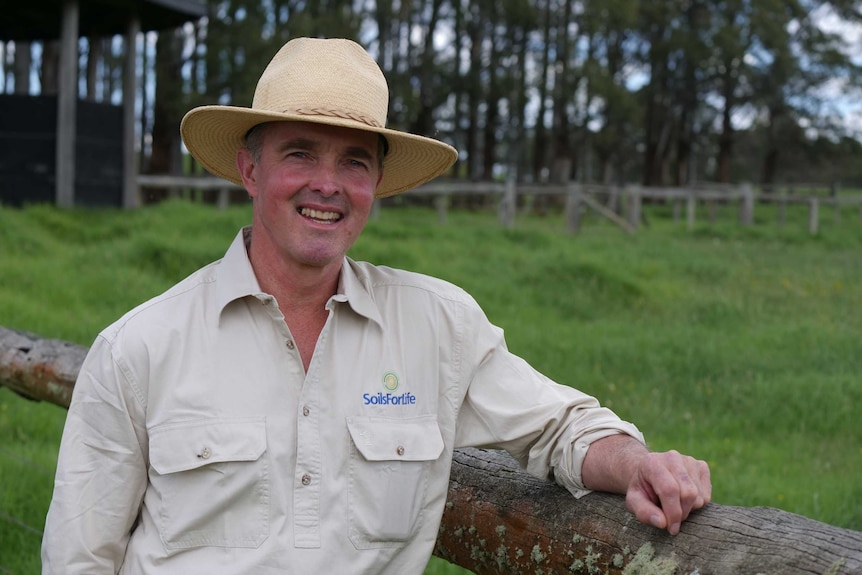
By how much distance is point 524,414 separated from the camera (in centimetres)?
217

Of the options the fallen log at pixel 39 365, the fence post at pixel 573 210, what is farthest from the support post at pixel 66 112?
the fallen log at pixel 39 365

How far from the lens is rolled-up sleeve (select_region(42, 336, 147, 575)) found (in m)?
2.01

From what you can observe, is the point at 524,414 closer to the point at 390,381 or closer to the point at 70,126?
the point at 390,381

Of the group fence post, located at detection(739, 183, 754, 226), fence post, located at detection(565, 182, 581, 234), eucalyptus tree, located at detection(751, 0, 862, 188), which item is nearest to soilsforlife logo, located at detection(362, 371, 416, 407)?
fence post, located at detection(565, 182, 581, 234)

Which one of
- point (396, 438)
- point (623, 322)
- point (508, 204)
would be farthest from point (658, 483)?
point (508, 204)

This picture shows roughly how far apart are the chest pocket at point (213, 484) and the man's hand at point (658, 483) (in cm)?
69

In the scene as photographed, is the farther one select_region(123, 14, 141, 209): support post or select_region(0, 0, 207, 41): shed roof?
select_region(123, 14, 141, 209): support post

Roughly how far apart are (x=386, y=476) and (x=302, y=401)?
0.78 ft

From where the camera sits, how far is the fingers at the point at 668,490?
68.6 inches

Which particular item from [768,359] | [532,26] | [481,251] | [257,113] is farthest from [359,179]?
[532,26]

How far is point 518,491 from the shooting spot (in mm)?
2199

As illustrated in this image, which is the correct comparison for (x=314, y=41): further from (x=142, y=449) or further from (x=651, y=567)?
(x=651, y=567)

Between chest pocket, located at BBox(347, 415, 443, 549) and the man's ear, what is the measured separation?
23.7 inches

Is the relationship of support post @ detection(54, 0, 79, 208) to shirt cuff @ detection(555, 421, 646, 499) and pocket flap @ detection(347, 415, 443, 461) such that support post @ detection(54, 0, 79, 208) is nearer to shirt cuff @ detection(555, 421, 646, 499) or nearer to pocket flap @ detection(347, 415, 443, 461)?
pocket flap @ detection(347, 415, 443, 461)
